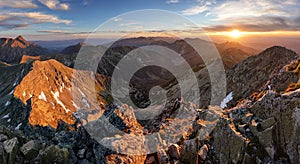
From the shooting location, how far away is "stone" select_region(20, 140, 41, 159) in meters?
19.8

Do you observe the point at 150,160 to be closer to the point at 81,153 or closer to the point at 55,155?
the point at 81,153

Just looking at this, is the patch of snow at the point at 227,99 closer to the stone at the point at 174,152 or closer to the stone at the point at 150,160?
the stone at the point at 174,152

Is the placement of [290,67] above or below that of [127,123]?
above

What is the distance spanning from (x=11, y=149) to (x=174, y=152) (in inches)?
583

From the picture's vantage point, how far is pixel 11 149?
19.5 metres

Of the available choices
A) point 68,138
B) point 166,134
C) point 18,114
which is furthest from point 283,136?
point 18,114

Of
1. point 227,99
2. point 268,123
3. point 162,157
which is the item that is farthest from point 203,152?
point 227,99

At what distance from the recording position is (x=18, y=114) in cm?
18812

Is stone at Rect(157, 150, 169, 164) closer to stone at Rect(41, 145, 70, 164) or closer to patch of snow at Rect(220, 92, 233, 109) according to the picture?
stone at Rect(41, 145, 70, 164)

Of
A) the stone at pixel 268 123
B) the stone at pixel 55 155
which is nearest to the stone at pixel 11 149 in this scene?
the stone at pixel 55 155

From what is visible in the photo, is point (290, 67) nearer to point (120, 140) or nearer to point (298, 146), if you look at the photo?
point (298, 146)

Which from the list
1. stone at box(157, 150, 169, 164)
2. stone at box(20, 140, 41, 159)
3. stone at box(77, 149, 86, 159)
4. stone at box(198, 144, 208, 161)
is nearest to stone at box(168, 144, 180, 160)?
stone at box(157, 150, 169, 164)

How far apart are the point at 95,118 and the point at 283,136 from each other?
63.3 ft

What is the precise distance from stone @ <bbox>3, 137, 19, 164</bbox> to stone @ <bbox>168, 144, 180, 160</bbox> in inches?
554
